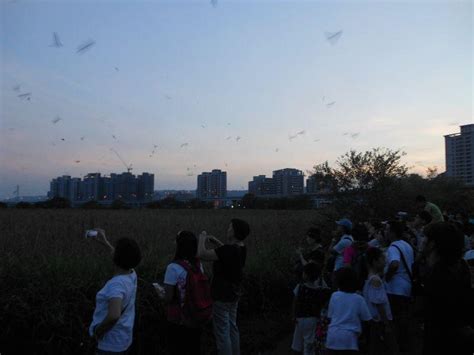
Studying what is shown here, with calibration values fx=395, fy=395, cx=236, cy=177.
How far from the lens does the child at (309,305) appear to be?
15.1 ft

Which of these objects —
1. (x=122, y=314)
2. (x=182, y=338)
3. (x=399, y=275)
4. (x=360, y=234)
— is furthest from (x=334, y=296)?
(x=360, y=234)

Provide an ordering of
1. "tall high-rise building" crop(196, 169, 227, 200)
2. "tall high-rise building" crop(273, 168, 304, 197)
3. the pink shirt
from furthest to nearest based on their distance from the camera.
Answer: "tall high-rise building" crop(196, 169, 227, 200) < "tall high-rise building" crop(273, 168, 304, 197) < the pink shirt

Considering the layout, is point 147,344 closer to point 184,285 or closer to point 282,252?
point 184,285

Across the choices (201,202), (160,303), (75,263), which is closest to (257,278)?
(160,303)

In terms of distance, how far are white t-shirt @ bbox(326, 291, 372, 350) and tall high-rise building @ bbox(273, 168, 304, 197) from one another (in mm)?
50931

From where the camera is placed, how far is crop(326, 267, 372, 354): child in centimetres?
373

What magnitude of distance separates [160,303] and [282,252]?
15.1 ft

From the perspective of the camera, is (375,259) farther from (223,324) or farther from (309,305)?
(223,324)

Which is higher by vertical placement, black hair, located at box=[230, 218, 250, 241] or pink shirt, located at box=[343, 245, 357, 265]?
black hair, located at box=[230, 218, 250, 241]

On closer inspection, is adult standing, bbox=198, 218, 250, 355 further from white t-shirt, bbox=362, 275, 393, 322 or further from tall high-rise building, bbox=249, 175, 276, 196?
tall high-rise building, bbox=249, 175, 276, 196

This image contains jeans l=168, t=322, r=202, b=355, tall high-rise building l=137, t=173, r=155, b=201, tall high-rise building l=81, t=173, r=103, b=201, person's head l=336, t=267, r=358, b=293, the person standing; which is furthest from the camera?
tall high-rise building l=137, t=173, r=155, b=201

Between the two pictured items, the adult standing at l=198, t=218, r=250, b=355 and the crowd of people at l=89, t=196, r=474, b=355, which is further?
the adult standing at l=198, t=218, r=250, b=355

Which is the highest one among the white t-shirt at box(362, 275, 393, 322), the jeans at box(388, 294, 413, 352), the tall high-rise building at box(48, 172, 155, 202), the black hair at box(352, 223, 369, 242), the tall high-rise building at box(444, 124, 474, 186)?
the tall high-rise building at box(444, 124, 474, 186)

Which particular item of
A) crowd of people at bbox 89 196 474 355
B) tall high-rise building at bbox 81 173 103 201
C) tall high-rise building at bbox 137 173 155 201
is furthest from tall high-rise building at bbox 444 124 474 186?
crowd of people at bbox 89 196 474 355
